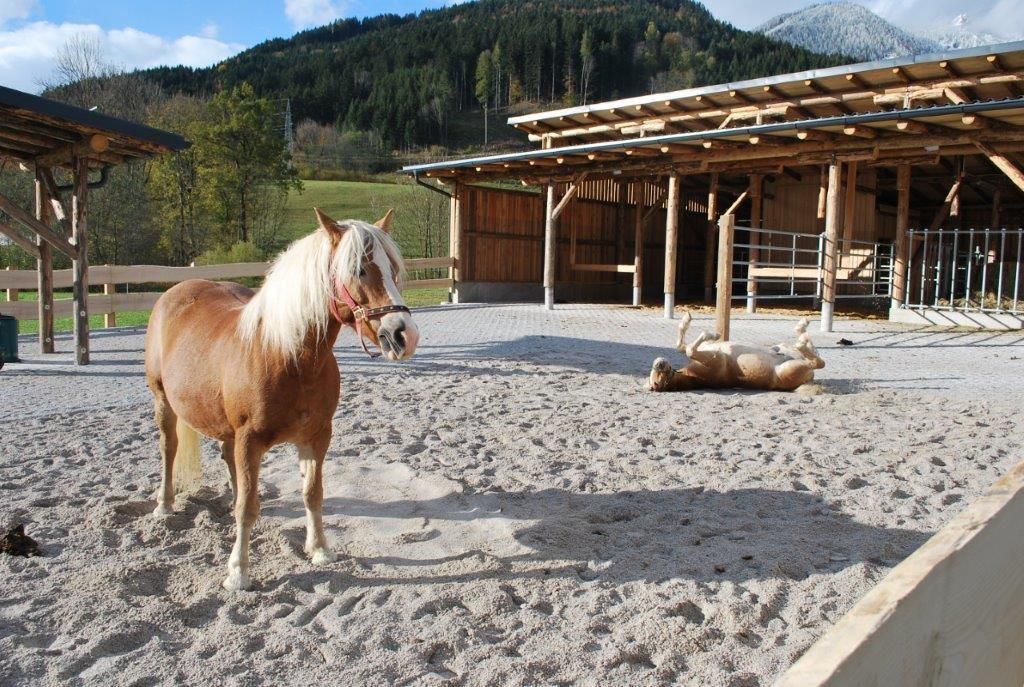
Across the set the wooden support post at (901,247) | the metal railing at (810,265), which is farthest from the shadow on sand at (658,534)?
the wooden support post at (901,247)

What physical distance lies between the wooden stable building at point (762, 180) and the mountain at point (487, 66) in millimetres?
40012

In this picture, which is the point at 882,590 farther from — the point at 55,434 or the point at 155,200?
the point at 155,200

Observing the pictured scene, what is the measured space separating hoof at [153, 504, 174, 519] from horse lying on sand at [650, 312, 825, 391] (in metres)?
4.59

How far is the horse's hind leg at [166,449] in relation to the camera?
378cm

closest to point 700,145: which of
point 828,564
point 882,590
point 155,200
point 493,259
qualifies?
point 493,259

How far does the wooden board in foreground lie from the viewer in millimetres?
865

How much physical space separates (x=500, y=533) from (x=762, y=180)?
16439 mm

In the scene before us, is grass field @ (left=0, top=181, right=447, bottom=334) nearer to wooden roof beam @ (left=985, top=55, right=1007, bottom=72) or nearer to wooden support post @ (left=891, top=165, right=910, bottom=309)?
wooden support post @ (left=891, top=165, right=910, bottom=309)

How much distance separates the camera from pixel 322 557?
3.21 m

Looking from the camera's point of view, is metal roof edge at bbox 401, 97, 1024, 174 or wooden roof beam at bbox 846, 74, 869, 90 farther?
wooden roof beam at bbox 846, 74, 869, 90

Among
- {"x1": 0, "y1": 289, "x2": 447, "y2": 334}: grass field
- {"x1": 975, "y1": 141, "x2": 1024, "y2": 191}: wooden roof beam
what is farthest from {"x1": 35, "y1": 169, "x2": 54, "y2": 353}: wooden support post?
{"x1": 975, "y1": 141, "x2": 1024, "y2": 191}: wooden roof beam

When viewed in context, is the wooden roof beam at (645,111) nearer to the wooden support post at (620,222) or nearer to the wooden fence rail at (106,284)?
the wooden support post at (620,222)

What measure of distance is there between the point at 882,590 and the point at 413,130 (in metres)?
60.5

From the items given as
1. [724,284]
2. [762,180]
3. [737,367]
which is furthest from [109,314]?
[762,180]
